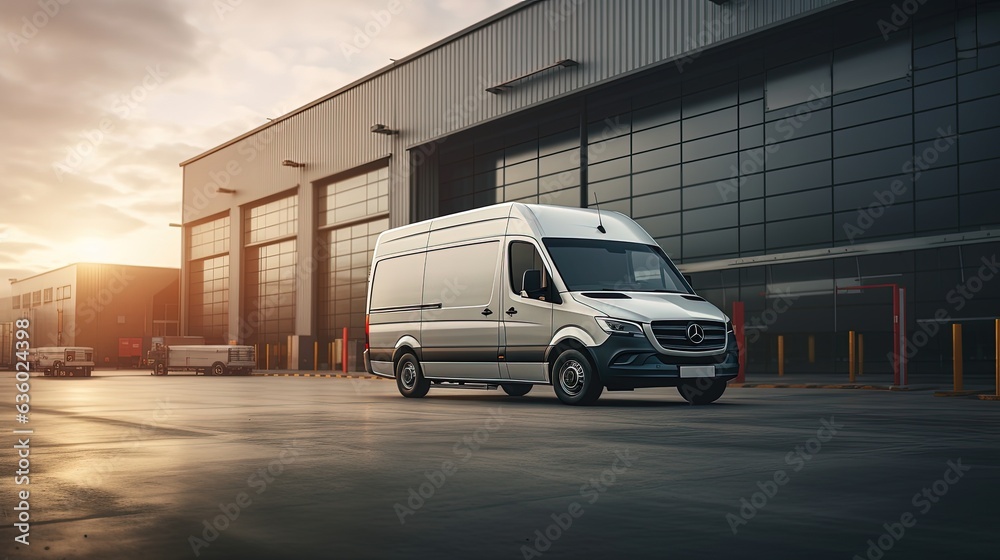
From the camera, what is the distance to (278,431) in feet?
29.2

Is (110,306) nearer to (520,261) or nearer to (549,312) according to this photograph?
(520,261)

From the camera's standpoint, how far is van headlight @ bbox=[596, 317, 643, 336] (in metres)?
11.7

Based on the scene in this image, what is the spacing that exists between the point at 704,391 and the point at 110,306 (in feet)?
235

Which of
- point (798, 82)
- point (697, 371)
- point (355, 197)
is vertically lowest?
point (697, 371)

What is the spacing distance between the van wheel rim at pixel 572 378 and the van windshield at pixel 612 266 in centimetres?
98

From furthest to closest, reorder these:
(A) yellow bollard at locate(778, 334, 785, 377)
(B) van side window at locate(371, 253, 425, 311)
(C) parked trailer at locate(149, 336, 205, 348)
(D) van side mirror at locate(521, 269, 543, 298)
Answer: (C) parked trailer at locate(149, 336, 205, 348) → (A) yellow bollard at locate(778, 334, 785, 377) → (B) van side window at locate(371, 253, 425, 311) → (D) van side mirror at locate(521, 269, 543, 298)

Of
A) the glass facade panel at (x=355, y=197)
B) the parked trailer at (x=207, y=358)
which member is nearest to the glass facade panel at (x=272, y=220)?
the glass facade panel at (x=355, y=197)

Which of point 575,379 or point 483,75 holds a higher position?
point 483,75

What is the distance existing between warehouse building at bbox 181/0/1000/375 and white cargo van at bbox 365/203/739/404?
12055 mm

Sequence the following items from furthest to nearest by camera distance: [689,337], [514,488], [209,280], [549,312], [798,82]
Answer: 1. [209,280]
2. [798,82]
3. [549,312]
4. [689,337]
5. [514,488]

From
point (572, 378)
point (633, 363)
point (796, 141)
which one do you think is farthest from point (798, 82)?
point (633, 363)

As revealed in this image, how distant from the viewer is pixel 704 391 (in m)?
12.9

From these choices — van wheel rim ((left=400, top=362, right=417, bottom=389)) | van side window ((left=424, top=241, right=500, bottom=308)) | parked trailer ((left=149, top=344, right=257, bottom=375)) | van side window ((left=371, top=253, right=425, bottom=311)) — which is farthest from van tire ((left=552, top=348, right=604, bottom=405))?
parked trailer ((left=149, top=344, right=257, bottom=375))

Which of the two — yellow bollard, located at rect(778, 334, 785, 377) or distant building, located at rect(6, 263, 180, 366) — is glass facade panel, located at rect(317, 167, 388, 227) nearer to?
yellow bollard, located at rect(778, 334, 785, 377)
